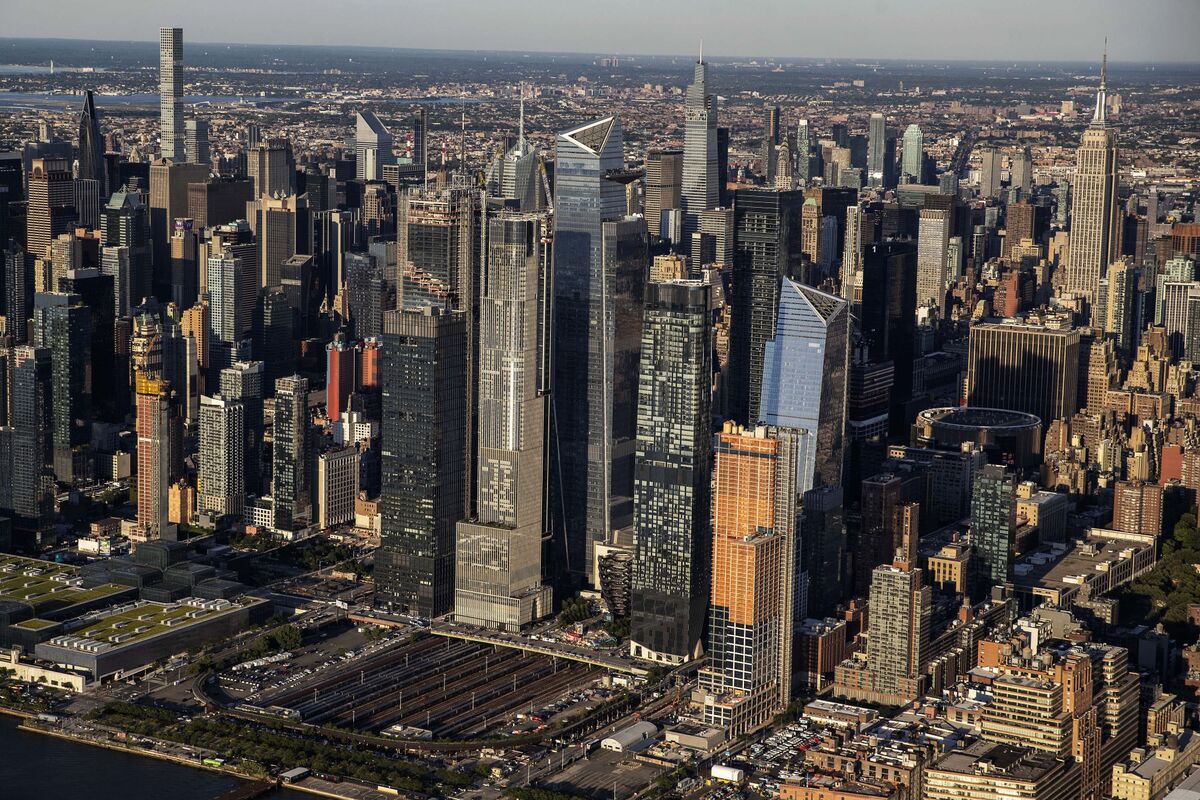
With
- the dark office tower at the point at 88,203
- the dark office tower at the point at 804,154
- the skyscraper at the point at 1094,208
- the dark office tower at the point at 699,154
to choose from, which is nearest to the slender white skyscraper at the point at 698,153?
the dark office tower at the point at 699,154

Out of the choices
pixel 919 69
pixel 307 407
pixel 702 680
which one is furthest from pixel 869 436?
pixel 919 69

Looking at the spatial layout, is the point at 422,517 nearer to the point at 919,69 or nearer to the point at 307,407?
the point at 307,407

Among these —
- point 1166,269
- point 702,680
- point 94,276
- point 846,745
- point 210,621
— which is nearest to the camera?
point 846,745

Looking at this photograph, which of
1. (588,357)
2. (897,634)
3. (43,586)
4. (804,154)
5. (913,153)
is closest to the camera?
(897,634)

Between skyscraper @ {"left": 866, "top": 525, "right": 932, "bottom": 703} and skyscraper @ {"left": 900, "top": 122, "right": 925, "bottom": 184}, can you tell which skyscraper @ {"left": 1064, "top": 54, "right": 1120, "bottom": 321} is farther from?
skyscraper @ {"left": 866, "top": 525, "right": 932, "bottom": 703}

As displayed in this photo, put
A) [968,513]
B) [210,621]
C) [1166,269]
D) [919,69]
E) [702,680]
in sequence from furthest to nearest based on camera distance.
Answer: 1. [919,69]
2. [1166,269]
3. [968,513]
4. [210,621]
5. [702,680]

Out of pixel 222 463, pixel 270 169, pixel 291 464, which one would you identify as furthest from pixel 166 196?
pixel 291 464

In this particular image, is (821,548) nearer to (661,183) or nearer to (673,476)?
(673,476)
